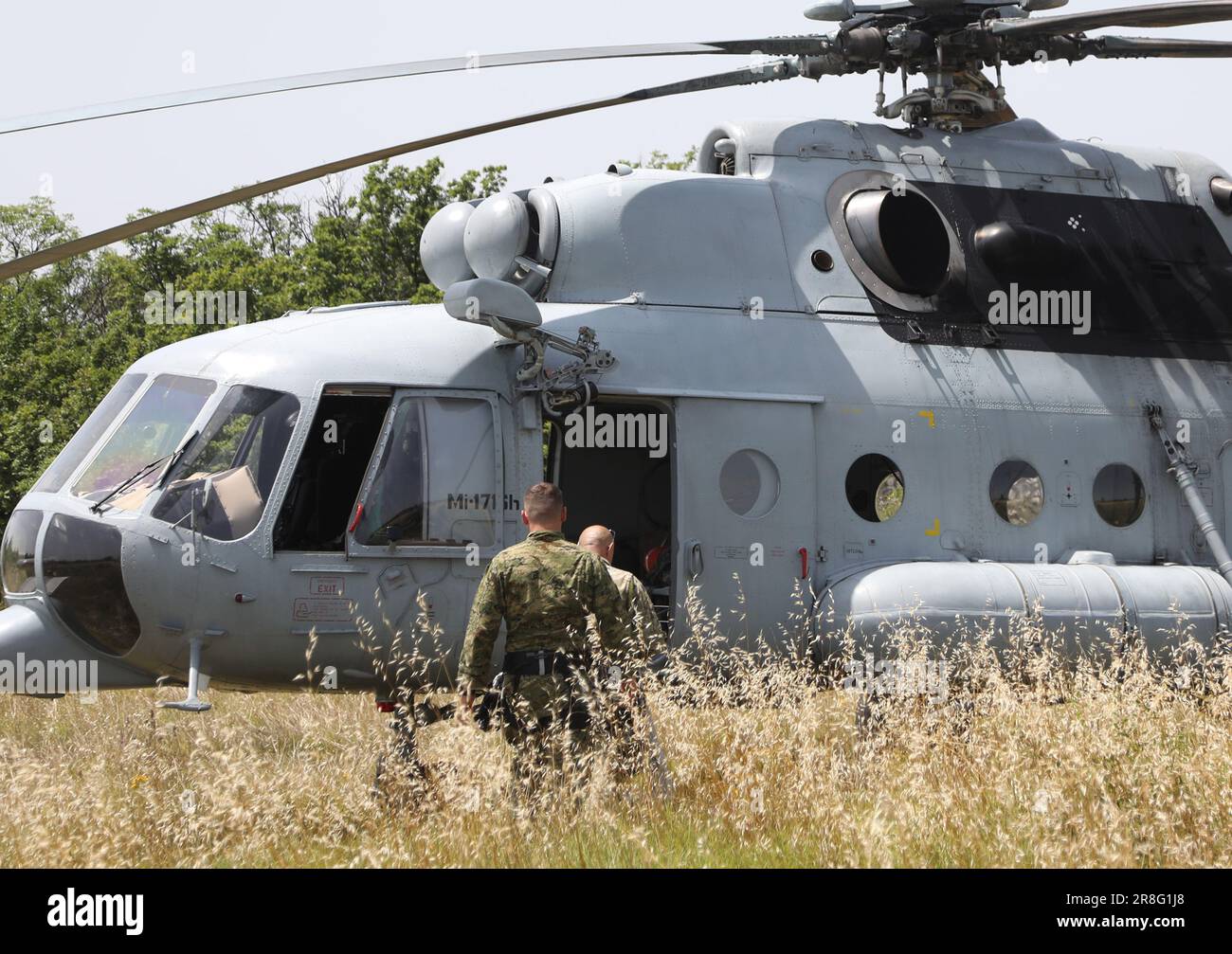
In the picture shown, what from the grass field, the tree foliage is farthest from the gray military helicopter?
the tree foliage

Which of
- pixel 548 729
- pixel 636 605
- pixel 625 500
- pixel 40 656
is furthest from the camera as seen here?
pixel 625 500

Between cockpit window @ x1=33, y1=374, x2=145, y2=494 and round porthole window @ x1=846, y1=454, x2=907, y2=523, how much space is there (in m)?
4.35

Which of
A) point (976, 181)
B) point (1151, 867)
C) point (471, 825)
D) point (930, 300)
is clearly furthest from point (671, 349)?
point (1151, 867)

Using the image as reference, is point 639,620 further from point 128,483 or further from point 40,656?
point 40,656

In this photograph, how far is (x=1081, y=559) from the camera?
28.2 ft

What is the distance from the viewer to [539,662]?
576cm

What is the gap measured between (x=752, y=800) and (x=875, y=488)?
3.21m

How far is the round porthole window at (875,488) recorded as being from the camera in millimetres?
8398

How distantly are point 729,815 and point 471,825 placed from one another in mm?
1122

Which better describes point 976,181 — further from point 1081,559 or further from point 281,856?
point 281,856

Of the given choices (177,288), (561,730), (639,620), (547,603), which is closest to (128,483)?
(547,603)

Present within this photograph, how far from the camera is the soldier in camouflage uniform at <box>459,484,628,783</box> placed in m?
5.71

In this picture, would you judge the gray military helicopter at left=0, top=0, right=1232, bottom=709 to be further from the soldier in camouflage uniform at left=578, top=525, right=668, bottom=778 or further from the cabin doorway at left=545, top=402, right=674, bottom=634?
the soldier in camouflage uniform at left=578, top=525, right=668, bottom=778

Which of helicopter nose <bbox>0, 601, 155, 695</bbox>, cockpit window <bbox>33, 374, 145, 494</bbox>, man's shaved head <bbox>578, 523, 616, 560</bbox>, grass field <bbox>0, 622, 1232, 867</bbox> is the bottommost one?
grass field <bbox>0, 622, 1232, 867</bbox>
